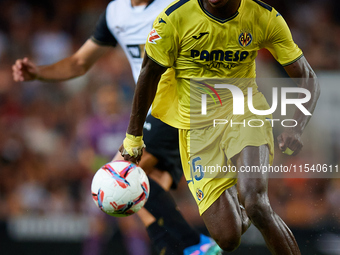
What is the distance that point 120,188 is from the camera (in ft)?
11.0

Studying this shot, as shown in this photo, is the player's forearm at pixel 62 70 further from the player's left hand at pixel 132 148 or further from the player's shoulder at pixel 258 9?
the player's shoulder at pixel 258 9

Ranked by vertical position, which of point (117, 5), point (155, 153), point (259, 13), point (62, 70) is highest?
point (259, 13)

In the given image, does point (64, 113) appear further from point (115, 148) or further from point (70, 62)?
point (70, 62)

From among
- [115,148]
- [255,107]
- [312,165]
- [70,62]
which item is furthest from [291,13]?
[255,107]

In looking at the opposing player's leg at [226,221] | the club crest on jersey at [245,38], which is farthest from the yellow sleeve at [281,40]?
the opposing player's leg at [226,221]

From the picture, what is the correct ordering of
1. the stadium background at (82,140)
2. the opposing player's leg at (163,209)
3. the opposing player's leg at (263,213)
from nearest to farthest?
the opposing player's leg at (263,213) → the opposing player's leg at (163,209) → the stadium background at (82,140)

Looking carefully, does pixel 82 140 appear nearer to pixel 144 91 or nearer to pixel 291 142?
pixel 144 91

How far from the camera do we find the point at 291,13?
896 centimetres

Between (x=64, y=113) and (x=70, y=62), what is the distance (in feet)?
12.0

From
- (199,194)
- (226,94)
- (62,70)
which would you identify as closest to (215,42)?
(226,94)

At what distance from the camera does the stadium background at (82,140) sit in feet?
22.3

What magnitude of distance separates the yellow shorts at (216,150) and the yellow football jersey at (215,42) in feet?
0.51

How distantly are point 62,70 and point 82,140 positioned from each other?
8.04ft

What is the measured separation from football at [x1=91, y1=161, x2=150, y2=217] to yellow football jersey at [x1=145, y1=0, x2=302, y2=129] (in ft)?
2.29
